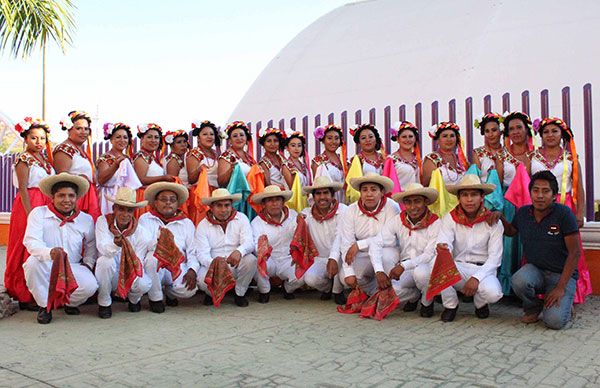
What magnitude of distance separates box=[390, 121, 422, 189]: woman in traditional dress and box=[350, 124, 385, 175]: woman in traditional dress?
0.23 m

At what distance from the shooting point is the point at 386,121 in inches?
Answer: 265

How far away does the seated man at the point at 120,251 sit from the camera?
4773mm

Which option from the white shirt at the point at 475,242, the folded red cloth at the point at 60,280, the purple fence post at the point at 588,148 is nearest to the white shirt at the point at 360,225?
the white shirt at the point at 475,242

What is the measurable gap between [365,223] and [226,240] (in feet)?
4.44

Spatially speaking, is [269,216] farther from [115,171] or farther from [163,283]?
[115,171]

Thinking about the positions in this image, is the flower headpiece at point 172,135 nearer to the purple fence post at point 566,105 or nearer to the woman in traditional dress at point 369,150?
the woman in traditional dress at point 369,150

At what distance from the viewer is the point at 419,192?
483 centimetres

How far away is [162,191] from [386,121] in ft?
9.42

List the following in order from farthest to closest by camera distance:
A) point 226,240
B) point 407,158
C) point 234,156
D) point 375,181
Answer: point 234,156, point 407,158, point 226,240, point 375,181

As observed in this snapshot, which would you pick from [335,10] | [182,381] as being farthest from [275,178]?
[335,10]

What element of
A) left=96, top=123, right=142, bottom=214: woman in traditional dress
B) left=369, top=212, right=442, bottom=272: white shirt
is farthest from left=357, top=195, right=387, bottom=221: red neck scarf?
left=96, top=123, right=142, bottom=214: woman in traditional dress

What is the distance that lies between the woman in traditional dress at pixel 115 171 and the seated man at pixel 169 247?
0.43 m

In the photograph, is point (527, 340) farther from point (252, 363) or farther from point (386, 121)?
point (386, 121)

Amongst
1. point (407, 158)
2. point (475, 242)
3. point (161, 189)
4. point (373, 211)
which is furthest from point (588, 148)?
point (161, 189)
